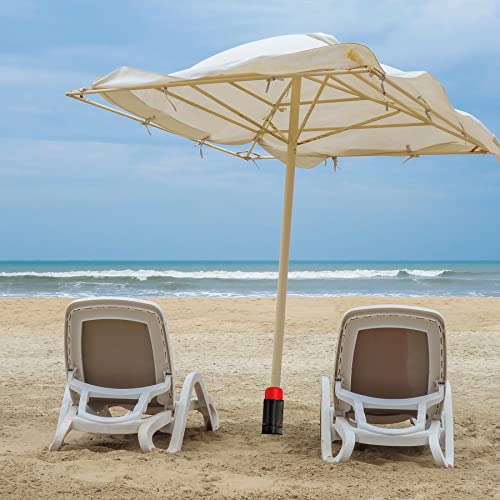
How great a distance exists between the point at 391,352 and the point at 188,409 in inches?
49.2

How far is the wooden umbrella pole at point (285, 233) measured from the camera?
4.88m

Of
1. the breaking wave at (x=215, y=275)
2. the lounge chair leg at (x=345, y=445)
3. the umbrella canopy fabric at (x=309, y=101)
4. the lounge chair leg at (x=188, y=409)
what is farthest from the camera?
the breaking wave at (x=215, y=275)

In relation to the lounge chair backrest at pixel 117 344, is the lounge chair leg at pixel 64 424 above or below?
below

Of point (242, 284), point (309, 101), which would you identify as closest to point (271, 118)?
point (309, 101)

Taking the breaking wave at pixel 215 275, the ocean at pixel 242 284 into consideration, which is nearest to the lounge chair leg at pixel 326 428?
the ocean at pixel 242 284

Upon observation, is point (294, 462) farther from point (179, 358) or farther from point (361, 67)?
point (179, 358)

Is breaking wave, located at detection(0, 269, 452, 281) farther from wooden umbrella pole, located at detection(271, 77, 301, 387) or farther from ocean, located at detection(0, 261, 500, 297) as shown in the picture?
wooden umbrella pole, located at detection(271, 77, 301, 387)

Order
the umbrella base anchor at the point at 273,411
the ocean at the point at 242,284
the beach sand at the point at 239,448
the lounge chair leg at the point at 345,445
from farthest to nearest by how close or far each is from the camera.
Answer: the ocean at the point at 242,284, the umbrella base anchor at the point at 273,411, the lounge chair leg at the point at 345,445, the beach sand at the point at 239,448

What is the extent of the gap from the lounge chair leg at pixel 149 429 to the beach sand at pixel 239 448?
6 centimetres

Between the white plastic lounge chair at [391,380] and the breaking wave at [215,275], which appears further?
the breaking wave at [215,275]

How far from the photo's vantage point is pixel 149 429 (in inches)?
166

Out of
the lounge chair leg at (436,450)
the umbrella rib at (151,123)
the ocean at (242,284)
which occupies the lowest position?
the ocean at (242,284)

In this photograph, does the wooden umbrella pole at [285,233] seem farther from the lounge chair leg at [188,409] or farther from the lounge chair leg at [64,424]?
the lounge chair leg at [64,424]

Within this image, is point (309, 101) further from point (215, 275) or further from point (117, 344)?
point (215, 275)
